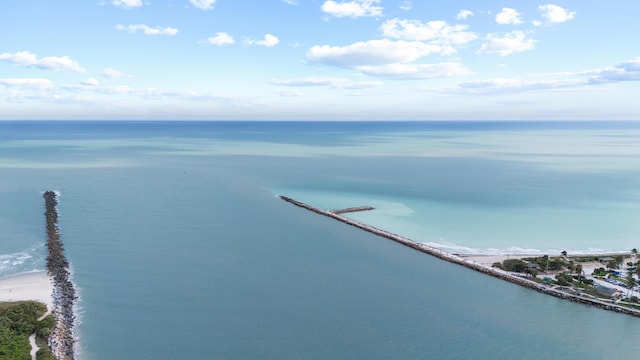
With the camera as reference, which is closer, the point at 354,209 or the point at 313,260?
the point at 313,260

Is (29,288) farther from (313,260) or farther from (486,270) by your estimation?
(486,270)

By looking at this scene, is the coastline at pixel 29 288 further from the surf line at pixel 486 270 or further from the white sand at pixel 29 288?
the surf line at pixel 486 270

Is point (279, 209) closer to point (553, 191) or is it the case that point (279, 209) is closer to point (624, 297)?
point (624, 297)

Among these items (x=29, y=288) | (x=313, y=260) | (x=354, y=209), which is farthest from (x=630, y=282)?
(x=29, y=288)

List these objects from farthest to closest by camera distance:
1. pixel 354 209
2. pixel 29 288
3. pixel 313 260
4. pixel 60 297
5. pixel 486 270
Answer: pixel 354 209, pixel 313 260, pixel 486 270, pixel 29 288, pixel 60 297

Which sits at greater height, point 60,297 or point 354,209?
point 354,209

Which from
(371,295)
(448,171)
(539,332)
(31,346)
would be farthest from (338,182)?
(31,346)
